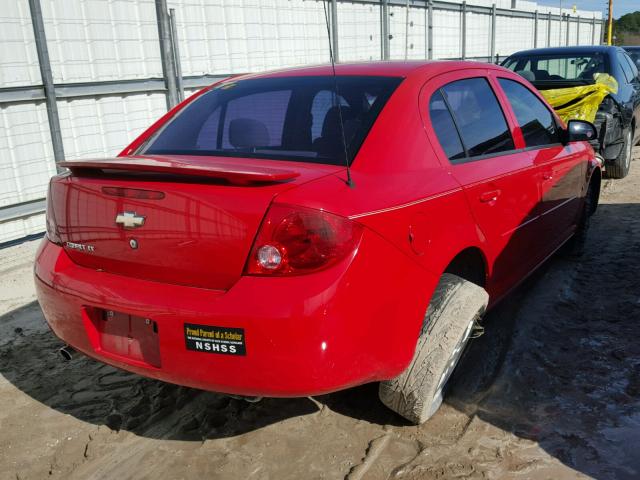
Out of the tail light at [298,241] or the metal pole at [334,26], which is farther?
the metal pole at [334,26]

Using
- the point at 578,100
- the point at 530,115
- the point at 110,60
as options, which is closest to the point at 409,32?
the point at 578,100

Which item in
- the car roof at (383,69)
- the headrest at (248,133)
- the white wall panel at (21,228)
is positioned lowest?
the white wall panel at (21,228)

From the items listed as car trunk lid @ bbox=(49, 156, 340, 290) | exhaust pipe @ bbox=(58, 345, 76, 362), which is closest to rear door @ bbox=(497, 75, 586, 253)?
car trunk lid @ bbox=(49, 156, 340, 290)

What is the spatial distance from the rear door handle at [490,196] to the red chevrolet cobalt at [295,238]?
0.03 feet

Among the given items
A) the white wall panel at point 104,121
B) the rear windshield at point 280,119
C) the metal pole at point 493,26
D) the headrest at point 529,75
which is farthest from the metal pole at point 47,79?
the metal pole at point 493,26

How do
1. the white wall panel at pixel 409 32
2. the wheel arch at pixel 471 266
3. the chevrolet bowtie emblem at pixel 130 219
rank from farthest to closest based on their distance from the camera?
1. the white wall panel at pixel 409 32
2. the wheel arch at pixel 471 266
3. the chevrolet bowtie emblem at pixel 130 219

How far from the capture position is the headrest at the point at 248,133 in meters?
2.82

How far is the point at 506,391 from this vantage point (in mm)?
3035

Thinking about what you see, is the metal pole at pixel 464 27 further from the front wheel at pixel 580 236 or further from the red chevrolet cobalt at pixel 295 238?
the red chevrolet cobalt at pixel 295 238

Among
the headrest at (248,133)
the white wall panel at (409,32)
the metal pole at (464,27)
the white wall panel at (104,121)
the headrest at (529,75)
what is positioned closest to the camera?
the headrest at (248,133)

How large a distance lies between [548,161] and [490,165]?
863 mm

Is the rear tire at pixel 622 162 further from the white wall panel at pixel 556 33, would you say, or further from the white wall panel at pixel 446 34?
the white wall panel at pixel 556 33

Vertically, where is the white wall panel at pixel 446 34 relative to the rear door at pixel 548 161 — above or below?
above

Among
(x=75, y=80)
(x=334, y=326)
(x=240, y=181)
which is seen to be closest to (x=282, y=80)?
(x=240, y=181)
